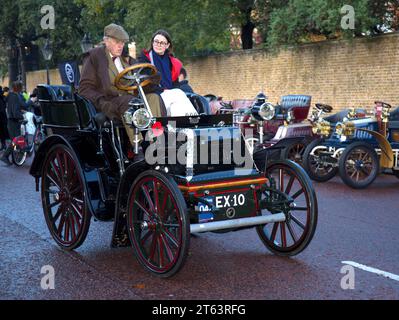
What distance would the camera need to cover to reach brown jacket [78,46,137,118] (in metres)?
5.39

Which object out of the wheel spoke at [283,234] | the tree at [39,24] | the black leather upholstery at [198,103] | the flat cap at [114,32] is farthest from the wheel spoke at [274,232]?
the tree at [39,24]

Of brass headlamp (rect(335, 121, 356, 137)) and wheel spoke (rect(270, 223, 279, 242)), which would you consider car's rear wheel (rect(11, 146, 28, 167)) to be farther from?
wheel spoke (rect(270, 223, 279, 242))

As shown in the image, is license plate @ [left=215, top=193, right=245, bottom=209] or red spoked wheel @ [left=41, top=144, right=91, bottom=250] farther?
red spoked wheel @ [left=41, top=144, right=91, bottom=250]

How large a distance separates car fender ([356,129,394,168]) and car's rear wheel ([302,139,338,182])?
2.44 feet

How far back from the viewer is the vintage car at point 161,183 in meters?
4.62

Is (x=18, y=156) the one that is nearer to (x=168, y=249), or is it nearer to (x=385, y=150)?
(x=385, y=150)

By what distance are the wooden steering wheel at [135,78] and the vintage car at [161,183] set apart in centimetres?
1

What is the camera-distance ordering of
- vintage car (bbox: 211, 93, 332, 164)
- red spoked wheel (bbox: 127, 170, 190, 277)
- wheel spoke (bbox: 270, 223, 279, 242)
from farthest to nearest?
1. vintage car (bbox: 211, 93, 332, 164)
2. wheel spoke (bbox: 270, 223, 279, 242)
3. red spoked wheel (bbox: 127, 170, 190, 277)

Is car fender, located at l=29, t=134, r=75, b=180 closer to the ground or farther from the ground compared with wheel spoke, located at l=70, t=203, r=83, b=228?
farther from the ground

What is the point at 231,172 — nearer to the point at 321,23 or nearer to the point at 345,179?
the point at 345,179

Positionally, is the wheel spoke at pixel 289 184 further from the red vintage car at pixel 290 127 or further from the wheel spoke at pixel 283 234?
the red vintage car at pixel 290 127

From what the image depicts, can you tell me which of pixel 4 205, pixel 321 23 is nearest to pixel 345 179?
pixel 4 205

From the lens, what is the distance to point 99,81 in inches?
220

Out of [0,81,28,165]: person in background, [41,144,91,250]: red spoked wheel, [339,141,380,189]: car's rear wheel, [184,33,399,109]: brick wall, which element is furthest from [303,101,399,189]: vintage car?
[184,33,399,109]: brick wall
